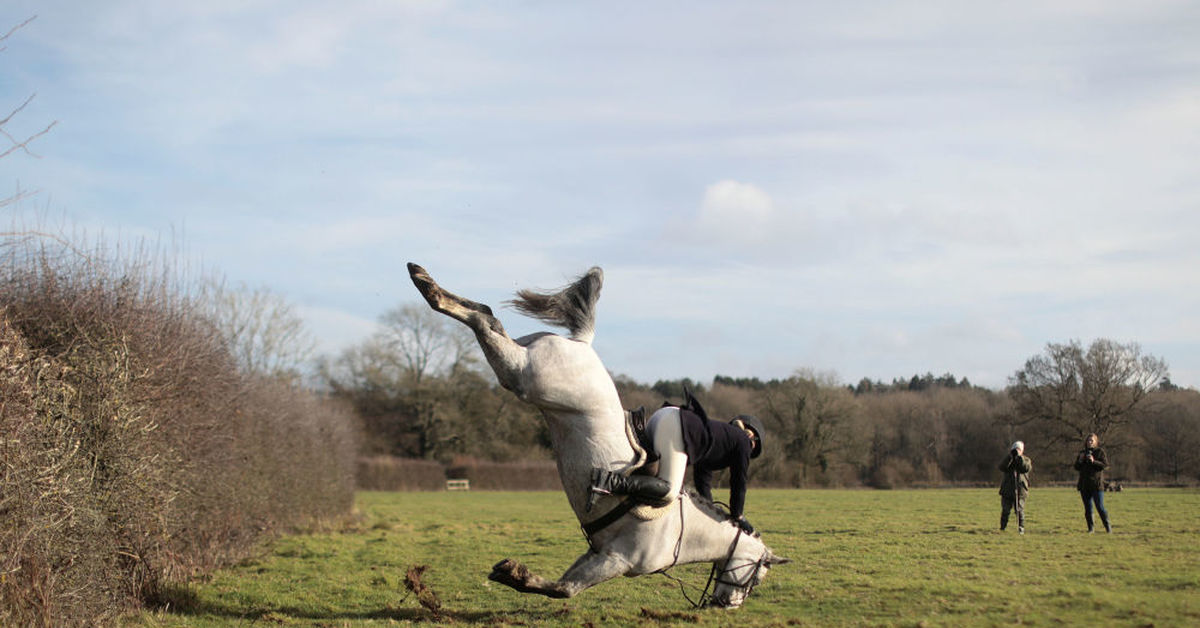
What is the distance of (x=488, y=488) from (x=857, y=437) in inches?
873

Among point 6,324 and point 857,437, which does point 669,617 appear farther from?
point 857,437

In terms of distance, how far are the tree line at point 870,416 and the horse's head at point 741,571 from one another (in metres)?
17.3

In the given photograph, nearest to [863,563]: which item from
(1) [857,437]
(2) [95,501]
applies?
(2) [95,501]

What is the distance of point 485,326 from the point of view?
6156 mm

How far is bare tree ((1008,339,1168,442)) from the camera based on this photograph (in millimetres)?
37438

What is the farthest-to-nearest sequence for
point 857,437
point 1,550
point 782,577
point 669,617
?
point 857,437 < point 782,577 < point 669,617 < point 1,550

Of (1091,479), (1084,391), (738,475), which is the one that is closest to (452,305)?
(738,475)

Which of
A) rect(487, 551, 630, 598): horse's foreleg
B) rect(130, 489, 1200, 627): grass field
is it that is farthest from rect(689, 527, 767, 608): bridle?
rect(487, 551, 630, 598): horse's foreleg

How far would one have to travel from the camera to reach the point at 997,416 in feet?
148

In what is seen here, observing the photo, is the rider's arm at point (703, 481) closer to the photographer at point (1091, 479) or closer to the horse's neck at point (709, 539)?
the horse's neck at point (709, 539)

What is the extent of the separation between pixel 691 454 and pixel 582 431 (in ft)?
3.12

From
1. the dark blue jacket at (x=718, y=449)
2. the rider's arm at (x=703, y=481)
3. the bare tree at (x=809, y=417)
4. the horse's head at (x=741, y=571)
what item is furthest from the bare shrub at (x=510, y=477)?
the dark blue jacket at (x=718, y=449)

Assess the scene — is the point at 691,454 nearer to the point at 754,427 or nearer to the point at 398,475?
the point at 754,427

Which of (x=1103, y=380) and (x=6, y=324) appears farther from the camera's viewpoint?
(x=1103, y=380)
